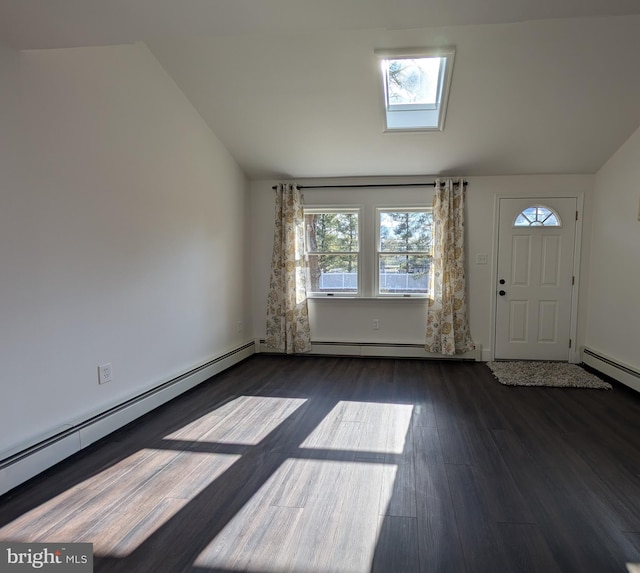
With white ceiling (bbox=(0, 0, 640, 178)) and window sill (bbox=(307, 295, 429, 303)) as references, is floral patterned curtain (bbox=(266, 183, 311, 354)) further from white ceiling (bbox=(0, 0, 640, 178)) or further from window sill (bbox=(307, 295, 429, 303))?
white ceiling (bbox=(0, 0, 640, 178))

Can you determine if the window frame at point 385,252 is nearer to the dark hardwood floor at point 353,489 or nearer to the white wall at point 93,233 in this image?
the dark hardwood floor at point 353,489

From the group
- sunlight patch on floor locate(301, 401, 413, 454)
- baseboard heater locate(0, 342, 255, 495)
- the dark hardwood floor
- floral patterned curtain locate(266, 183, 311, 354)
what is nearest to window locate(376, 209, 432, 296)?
floral patterned curtain locate(266, 183, 311, 354)

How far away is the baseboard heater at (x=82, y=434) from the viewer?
1.91 m

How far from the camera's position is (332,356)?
4789 mm

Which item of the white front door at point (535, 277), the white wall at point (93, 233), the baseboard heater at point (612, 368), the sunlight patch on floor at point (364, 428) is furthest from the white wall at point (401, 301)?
the sunlight patch on floor at point (364, 428)

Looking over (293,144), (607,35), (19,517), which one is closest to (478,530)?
(19,517)

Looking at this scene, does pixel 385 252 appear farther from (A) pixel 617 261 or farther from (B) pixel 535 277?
(A) pixel 617 261

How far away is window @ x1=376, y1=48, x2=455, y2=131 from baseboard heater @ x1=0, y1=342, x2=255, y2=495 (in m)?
3.28

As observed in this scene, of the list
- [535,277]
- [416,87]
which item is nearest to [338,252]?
[416,87]

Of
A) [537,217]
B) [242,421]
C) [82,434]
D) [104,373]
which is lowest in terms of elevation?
[242,421]

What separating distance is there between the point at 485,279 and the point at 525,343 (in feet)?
3.03

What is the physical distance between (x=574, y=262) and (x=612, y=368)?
1264 millimetres

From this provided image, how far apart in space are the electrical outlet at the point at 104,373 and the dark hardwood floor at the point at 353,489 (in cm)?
39

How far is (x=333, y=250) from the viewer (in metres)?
4.80
